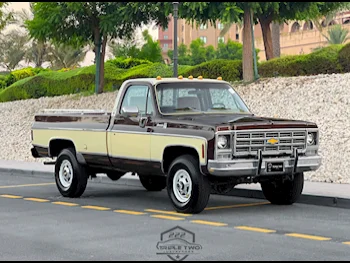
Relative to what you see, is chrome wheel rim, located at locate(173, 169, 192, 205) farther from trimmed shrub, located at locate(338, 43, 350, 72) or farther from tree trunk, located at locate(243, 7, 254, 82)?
trimmed shrub, located at locate(338, 43, 350, 72)

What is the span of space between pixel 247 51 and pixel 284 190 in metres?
16.0

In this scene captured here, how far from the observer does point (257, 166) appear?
1284cm

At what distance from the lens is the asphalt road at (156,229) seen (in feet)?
31.5

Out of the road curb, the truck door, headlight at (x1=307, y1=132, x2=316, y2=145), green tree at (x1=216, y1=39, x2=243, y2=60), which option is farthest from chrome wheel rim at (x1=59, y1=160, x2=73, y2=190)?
green tree at (x1=216, y1=39, x2=243, y2=60)

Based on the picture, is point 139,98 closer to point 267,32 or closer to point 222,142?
point 222,142

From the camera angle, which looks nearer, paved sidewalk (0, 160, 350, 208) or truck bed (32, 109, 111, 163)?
paved sidewalk (0, 160, 350, 208)

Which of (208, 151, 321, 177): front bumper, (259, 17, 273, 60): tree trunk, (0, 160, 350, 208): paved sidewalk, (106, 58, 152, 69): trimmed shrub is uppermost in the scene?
(259, 17, 273, 60): tree trunk

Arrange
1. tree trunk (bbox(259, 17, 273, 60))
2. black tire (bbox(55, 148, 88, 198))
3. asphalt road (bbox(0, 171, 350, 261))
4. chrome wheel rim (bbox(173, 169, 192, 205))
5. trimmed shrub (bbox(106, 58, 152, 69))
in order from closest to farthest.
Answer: asphalt road (bbox(0, 171, 350, 261))
chrome wheel rim (bbox(173, 169, 192, 205))
black tire (bbox(55, 148, 88, 198))
tree trunk (bbox(259, 17, 273, 60))
trimmed shrub (bbox(106, 58, 152, 69))

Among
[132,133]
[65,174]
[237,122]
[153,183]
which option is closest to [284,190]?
[237,122]

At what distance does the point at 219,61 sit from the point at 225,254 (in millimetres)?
22611

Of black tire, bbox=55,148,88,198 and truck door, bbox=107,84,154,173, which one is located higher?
truck door, bbox=107,84,154,173

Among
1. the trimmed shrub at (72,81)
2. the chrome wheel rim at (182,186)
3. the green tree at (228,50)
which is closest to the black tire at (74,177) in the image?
the chrome wheel rim at (182,186)

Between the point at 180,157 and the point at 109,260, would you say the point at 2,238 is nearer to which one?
the point at 109,260

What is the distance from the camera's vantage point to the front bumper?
12500 millimetres
